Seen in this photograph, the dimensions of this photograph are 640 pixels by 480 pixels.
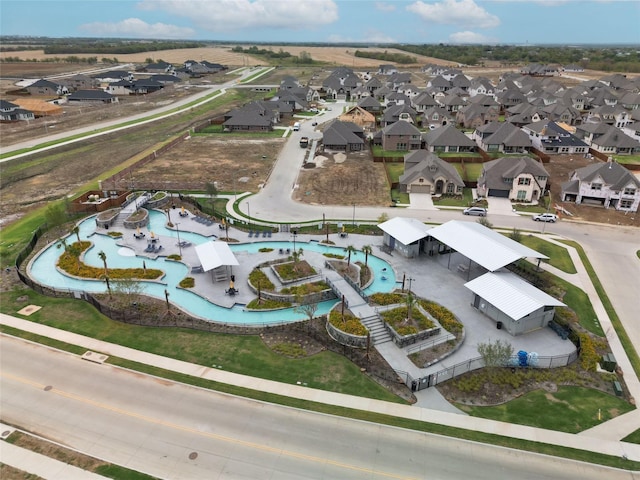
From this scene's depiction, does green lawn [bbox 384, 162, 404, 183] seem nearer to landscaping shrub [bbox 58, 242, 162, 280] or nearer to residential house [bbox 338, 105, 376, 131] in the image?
residential house [bbox 338, 105, 376, 131]

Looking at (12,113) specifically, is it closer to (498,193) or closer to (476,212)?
(476,212)

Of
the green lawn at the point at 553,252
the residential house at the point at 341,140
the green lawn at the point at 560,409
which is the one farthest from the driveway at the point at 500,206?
the green lawn at the point at 560,409

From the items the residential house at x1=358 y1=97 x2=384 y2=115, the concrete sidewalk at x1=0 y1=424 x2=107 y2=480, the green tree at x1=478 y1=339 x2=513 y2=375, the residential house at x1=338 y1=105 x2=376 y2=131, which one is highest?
the residential house at x1=358 y1=97 x2=384 y2=115

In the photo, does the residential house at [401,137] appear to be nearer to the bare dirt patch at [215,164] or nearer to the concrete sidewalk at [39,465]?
the bare dirt patch at [215,164]

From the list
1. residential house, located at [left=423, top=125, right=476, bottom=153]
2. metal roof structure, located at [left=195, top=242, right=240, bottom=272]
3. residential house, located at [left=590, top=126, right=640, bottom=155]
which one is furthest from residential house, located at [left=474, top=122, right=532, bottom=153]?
metal roof structure, located at [left=195, top=242, right=240, bottom=272]

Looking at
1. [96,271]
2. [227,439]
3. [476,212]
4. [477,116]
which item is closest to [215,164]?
[96,271]
